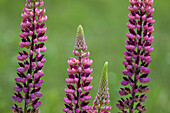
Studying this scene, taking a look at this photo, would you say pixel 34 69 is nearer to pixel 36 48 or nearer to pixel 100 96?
pixel 36 48

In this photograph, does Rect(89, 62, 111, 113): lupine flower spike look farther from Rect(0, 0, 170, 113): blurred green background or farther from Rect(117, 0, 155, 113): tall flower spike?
Rect(0, 0, 170, 113): blurred green background

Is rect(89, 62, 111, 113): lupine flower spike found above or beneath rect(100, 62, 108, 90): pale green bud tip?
beneath

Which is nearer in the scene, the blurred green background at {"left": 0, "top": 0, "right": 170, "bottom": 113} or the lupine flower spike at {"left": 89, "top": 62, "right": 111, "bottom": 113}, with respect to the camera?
the lupine flower spike at {"left": 89, "top": 62, "right": 111, "bottom": 113}

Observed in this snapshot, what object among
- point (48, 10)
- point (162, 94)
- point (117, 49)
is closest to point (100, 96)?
point (162, 94)

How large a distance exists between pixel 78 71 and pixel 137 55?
0.42 metres

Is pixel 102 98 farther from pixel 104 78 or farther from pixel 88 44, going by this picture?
pixel 88 44

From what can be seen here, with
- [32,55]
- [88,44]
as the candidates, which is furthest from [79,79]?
[88,44]

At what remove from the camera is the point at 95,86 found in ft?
21.2

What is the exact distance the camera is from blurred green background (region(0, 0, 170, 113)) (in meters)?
5.17

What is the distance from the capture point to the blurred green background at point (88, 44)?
5.17m

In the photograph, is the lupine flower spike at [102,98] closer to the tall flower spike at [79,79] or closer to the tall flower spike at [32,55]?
the tall flower spike at [79,79]

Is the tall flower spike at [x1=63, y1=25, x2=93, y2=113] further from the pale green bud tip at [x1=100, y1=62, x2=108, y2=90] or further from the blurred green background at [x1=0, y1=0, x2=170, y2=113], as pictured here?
the blurred green background at [x1=0, y1=0, x2=170, y2=113]

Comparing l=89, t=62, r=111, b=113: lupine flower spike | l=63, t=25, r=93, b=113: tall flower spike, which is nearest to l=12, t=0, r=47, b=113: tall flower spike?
l=63, t=25, r=93, b=113: tall flower spike

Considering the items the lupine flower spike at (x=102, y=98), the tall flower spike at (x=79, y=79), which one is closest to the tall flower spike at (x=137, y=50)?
the lupine flower spike at (x=102, y=98)
